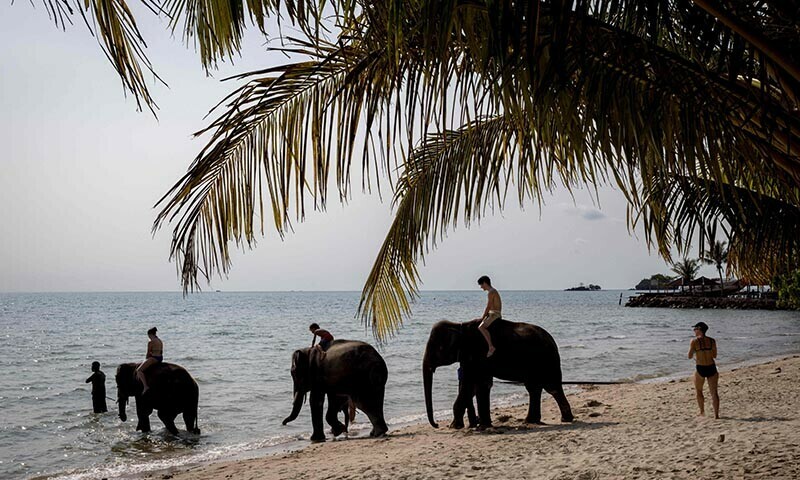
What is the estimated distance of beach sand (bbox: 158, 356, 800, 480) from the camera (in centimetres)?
684

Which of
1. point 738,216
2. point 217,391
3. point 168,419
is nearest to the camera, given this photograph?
point 738,216

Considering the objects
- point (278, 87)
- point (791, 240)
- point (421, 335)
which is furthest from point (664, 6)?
point (421, 335)

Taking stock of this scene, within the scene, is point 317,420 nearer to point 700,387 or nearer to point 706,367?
point 700,387

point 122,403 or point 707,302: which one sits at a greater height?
point 122,403

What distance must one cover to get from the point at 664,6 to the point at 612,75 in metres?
0.82

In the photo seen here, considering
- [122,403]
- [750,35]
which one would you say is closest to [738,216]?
[750,35]

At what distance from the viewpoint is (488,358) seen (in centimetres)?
1080

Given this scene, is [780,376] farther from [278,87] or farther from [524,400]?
[278,87]

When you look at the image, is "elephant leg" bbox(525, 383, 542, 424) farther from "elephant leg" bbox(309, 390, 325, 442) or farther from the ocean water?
"elephant leg" bbox(309, 390, 325, 442)

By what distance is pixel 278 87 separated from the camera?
3.28 m

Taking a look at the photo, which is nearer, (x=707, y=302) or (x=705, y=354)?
(x=705, y=354)

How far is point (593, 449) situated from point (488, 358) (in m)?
2.78

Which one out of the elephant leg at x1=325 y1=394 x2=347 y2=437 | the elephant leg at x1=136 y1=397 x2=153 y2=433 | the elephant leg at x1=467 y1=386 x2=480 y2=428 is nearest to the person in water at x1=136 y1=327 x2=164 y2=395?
the elephant leg at x1=136 y1=397 x2=153 y2=433

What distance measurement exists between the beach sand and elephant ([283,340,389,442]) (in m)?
0.65
